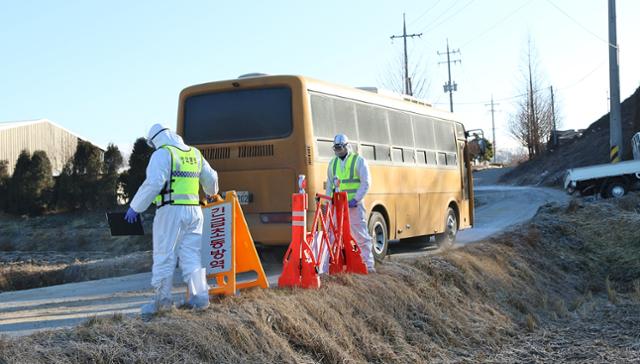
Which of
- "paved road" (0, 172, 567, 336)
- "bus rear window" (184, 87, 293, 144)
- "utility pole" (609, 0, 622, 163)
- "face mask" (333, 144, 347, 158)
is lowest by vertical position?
"paved road" (0, 172, 567, 336)

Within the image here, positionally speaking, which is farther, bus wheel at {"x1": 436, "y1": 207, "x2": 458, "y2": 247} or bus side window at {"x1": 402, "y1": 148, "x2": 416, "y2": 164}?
bus wheel at {"x1": 436, "y1": 207, "x2": 458, "y2": 247}

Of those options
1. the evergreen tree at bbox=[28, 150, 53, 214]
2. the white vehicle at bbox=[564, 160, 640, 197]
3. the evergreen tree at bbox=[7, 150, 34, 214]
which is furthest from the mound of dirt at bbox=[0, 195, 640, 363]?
the evergreen tree at bbox=[7, 150, 34, 214]

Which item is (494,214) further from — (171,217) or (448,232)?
(171,217)

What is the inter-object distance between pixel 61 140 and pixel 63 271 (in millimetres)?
39308

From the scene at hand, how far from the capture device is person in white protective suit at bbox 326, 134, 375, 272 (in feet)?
31.5

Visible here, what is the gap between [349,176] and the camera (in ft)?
32.1

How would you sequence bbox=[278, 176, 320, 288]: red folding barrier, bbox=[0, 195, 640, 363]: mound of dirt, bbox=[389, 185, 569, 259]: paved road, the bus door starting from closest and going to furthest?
bbox=[0, 195, 640, 363]: mound of dirt, bbox=[278, 176, 320, 288]: red folding barrier, bbox=[389, 185, 569, 259]: paved road, the bus door

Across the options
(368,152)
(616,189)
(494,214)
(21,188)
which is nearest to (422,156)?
(368,152)

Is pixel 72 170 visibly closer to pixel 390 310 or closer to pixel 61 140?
pixel 61 140

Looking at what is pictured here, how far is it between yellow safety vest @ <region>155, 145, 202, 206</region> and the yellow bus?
12.6ft

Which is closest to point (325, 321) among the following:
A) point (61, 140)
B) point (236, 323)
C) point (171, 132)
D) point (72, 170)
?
point (236, 323)

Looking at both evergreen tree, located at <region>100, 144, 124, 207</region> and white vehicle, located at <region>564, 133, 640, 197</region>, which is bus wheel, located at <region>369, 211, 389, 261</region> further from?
evergreen tree, located at <region>100, 144, 124, 207</region>

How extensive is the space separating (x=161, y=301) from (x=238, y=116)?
16.6 ft

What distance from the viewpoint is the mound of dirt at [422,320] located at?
5.75 metres
